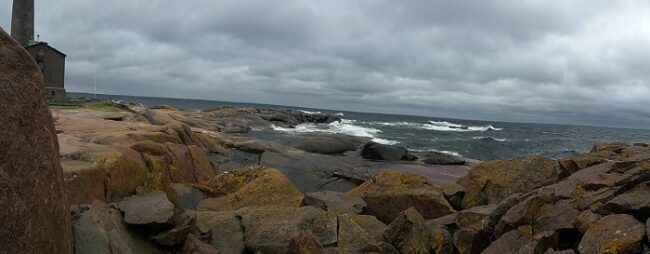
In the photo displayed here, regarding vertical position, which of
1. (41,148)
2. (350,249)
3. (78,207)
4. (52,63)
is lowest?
(350,249)

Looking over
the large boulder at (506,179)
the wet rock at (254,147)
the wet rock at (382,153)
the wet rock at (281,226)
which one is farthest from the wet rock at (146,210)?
the wet rock at (382,153)

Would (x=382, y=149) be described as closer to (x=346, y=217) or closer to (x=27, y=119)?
(x=346, y=217)

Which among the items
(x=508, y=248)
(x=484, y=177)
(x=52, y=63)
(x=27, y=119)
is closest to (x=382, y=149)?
(x=484, y=177)

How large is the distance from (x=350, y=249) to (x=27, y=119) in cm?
553

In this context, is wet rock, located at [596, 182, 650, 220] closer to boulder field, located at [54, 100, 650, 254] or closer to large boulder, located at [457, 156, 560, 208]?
boulder field, located at [54, 100, 650, 254]

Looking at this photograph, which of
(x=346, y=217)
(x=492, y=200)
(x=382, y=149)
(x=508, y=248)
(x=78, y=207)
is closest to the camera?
(x=78, y=207)

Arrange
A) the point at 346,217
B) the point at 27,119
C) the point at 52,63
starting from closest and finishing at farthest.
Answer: the point at 27,119
the point at 346,217
the point at 52,63

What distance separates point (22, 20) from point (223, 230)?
150 ft

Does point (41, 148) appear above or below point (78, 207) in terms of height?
above

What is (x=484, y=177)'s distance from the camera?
12.7m

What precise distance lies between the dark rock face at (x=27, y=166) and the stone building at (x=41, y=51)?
1403 inches

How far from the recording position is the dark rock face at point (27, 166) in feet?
15.4

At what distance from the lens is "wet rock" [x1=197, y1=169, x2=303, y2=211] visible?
11312 mm

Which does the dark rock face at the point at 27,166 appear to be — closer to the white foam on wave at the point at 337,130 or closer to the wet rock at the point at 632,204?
the wet rock at the point at 632,204
